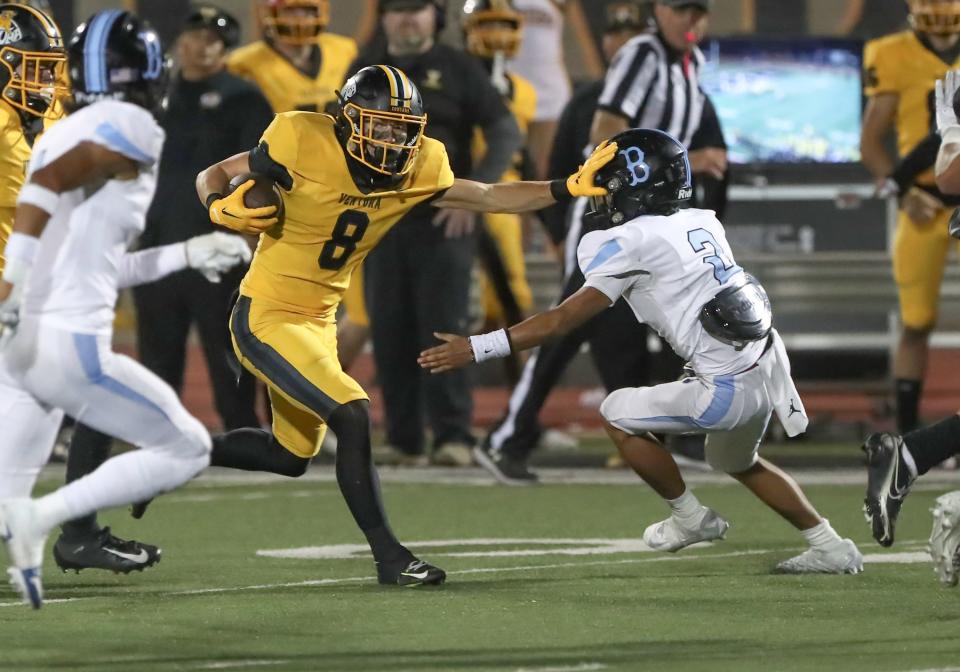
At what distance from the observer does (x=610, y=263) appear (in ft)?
19.4

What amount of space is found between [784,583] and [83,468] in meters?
2.10

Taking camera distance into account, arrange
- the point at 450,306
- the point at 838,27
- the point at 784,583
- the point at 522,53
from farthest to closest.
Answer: the point at 838,27, the point at 522,53, the point at 450,306, the point at 784,583

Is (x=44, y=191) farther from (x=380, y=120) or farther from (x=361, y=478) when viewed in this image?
(x=361, y=478)

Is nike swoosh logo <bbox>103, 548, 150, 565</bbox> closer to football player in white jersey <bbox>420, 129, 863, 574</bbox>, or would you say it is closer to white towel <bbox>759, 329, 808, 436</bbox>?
football player in white jersey <bbox>420, 129, 863, 574</bbox>

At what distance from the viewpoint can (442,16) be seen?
9.59 m

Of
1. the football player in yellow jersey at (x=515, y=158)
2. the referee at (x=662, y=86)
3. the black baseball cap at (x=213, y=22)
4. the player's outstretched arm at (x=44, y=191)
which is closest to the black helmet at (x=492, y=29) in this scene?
the football player in yellow jersey at (x=515, y=158)

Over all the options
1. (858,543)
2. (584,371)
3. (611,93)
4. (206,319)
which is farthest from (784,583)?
(584,371)

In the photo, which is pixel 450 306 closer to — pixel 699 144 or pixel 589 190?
pixel 699 144

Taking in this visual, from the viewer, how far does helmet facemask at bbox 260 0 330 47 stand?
9.95 metres

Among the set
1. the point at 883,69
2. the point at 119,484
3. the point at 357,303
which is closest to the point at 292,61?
the point at 357,303

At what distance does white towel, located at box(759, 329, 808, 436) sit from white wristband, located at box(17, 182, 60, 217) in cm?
217

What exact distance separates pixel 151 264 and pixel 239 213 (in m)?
0.46

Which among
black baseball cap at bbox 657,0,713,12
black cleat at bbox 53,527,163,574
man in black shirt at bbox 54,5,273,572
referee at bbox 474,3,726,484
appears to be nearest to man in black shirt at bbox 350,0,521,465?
referee at bbox 474,3,726,484

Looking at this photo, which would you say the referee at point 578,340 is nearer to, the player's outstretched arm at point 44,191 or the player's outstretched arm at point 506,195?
the player's outstretched arm at point 506,195
